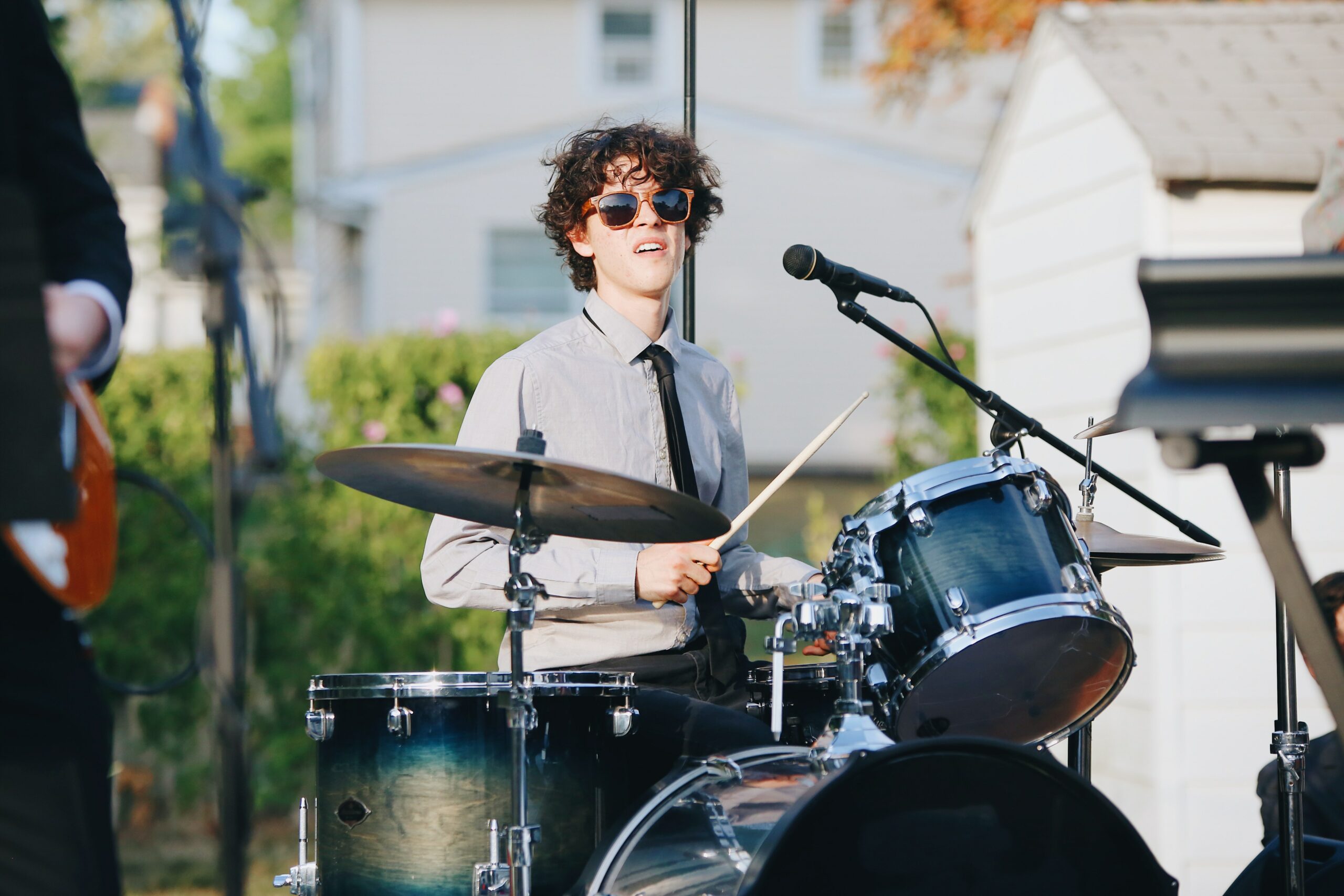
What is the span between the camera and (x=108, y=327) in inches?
54.6

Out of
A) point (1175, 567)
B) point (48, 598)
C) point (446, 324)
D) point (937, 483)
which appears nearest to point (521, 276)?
point (446, 324)

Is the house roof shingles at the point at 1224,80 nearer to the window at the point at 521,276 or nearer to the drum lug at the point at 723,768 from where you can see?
the drum lug at the point at 723,768

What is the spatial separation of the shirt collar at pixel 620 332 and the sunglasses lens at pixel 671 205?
9.2 inches

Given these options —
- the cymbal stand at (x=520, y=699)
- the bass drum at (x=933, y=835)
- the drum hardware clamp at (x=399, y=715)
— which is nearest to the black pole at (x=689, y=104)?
the cymbal stand at (x=520, y=699)

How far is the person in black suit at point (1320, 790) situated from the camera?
296 centimetres

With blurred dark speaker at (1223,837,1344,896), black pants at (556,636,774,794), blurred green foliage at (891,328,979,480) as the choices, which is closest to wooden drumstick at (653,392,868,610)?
black pants at (556,636,774,794)

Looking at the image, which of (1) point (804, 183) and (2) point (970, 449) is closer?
(2) point (970, 449)

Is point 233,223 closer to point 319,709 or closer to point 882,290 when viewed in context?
point 319,709

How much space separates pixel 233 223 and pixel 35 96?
246 mm

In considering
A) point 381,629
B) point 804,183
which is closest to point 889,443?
point 381,629

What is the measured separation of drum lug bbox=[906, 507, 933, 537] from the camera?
241 centimetres

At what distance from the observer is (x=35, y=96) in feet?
4.70

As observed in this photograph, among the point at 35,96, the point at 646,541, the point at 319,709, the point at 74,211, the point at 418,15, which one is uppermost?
the point at 418,15

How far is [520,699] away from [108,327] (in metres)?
1.00
